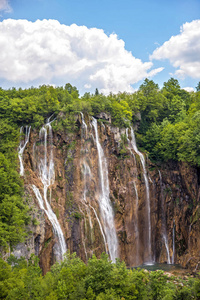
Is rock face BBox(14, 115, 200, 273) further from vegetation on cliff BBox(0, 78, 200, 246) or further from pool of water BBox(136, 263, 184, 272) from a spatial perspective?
vegetation on cliff BBox(0, 78, 200, 246)

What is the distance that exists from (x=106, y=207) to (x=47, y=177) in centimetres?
808

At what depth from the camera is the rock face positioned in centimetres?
2759

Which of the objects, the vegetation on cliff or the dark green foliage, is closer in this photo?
the dark green foliage

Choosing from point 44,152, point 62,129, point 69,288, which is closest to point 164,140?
point 62,129

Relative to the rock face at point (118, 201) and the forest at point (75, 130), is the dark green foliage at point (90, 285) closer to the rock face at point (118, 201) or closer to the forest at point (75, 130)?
the forest at point (75, 130)

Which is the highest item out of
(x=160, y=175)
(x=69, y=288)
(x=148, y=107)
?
(x=148, y=107)

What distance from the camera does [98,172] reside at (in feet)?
107

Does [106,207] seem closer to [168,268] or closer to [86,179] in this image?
[86,179]

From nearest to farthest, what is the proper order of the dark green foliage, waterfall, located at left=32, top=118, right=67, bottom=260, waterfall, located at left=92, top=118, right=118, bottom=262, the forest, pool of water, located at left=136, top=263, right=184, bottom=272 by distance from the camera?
the dark green foliage
the forest
waterfall, located at left=32, top=118, right=67, bottom=260
pool of water, located at left=136, top=263, right=184, bottom=272
waterfall, located at left=92, top=118, right=118, bottom=262

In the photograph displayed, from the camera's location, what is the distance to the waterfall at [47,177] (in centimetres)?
2511

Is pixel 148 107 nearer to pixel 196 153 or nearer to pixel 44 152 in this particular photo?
pixel 196 153

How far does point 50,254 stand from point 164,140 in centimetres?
2184

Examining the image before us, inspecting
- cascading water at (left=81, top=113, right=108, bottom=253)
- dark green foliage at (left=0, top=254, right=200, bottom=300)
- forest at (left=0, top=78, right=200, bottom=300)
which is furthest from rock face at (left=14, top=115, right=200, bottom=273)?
dark green foliage at (left=0, top=254, right=200, bottom=300)

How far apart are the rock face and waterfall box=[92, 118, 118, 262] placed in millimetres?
324
